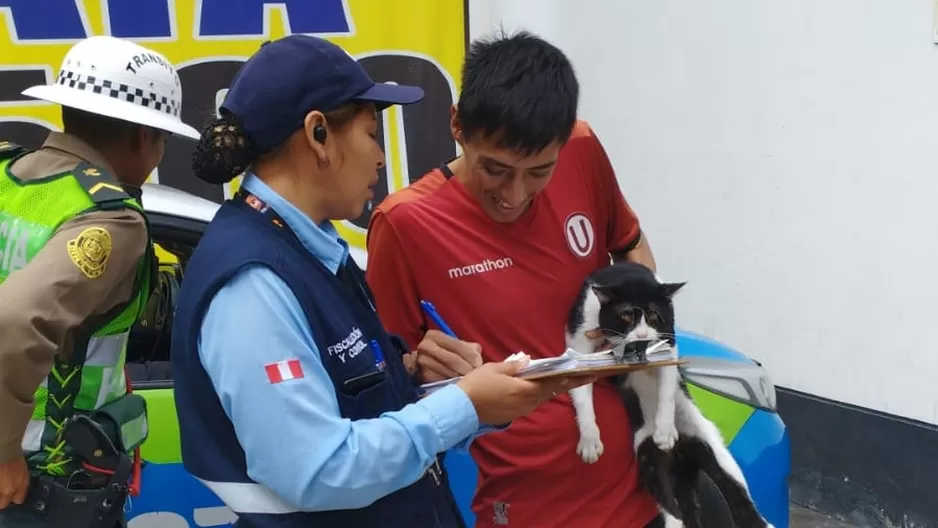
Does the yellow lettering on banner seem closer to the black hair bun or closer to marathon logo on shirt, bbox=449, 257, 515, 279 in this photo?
the black hair bun

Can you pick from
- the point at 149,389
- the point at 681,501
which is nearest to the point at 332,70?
the point at 681,501

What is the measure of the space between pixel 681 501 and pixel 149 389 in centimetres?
165

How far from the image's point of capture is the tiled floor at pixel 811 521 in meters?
4.54

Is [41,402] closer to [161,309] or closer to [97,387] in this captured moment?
[97,387]

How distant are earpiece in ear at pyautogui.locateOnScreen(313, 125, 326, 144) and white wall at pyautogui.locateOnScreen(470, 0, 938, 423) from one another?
3322mm

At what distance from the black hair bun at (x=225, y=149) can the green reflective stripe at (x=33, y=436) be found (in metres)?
0.88

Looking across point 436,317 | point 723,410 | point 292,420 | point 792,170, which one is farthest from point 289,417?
point 792,170

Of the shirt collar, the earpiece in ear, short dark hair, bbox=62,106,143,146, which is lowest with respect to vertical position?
short dark hair, bbox=62,106,143,146

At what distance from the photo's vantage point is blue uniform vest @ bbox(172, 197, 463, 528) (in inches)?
53.1

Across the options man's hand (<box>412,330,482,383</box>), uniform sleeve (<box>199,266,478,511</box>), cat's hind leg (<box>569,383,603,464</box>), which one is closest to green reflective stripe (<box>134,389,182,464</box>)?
man's hand (<box>412,330,482,383</box>)

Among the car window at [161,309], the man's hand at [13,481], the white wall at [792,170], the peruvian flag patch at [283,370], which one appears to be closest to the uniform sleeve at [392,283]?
the peruvian flag patch at [283,370]

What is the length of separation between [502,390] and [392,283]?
0.51m

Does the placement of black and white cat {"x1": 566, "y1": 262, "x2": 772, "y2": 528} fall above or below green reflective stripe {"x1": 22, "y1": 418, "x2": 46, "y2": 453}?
above

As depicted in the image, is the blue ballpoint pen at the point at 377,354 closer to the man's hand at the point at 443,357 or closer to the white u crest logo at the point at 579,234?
the man's hand at the point at 443,357
